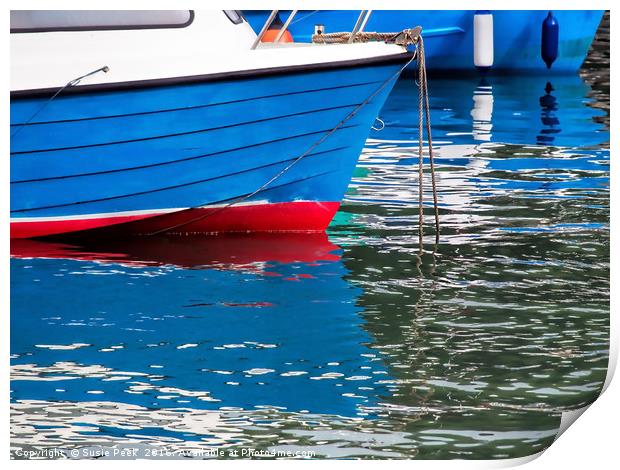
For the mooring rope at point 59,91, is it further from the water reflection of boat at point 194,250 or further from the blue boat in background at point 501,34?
the blue boat in background at point 501,34

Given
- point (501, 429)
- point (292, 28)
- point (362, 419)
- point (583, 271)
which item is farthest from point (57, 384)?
point (292, 28)

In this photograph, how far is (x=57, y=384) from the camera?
610cm

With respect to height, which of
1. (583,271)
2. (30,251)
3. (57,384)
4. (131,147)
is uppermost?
(131,147)

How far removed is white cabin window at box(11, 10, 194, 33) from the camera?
875 centimetres

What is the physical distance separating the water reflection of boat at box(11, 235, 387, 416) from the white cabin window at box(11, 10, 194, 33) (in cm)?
152

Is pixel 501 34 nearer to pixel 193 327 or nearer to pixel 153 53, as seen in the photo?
pixel 153 53

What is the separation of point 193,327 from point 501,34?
13426mm

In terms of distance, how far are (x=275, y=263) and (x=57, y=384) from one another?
8.32 feet

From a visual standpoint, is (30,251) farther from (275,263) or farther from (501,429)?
(501,429)

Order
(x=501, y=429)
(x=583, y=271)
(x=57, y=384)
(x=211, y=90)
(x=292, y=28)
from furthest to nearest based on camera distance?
(x=292, y=28) < (x=211, y=90) < (x=583, y=271) < (x=57, y=384) < (x=501, y=429)

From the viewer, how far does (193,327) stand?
6973 millimetres

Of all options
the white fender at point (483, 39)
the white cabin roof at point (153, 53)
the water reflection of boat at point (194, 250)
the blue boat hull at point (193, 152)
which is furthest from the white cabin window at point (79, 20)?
the white fender at point (483, 39)

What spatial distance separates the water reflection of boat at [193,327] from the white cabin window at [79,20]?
4.99 ft

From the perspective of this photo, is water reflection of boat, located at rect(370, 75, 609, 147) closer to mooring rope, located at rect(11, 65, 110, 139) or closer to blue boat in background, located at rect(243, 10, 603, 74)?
blue boat in background, located at rect(243, 10, 603, 74)
